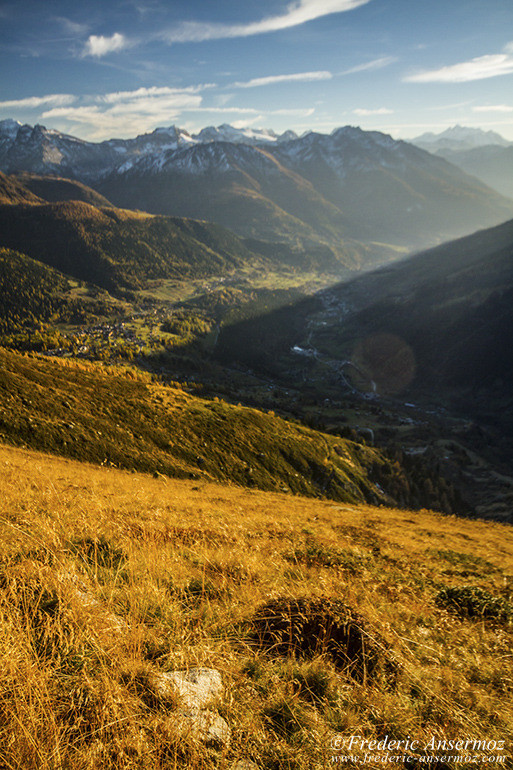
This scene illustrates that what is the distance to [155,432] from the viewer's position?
39.8 metres

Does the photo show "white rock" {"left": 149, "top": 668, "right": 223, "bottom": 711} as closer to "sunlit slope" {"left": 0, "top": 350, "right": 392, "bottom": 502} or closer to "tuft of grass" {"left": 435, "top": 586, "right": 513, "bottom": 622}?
"tuft of grass" {"left": 435, "top": 586, "right": 513, "bottom": 622}

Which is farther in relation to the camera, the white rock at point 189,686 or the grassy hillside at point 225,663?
the white rock at point 189,686

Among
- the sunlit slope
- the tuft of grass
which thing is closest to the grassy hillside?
the tuft of grass

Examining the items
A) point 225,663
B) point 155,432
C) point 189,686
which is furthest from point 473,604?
point 155,432

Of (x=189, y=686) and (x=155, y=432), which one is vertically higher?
(x=189, y=686)

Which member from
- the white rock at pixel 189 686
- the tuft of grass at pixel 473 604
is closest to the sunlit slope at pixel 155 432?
the tuft of grass at pixel 473 604

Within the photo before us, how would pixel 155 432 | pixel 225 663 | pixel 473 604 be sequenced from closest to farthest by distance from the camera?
pixel 225 663
pixel 473 604
pixel 155 432

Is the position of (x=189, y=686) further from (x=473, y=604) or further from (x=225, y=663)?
(x=473, y=604)

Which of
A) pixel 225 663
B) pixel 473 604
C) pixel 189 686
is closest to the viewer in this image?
pixel 189 686

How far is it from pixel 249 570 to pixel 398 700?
327 centimetres

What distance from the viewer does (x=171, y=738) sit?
2.79 m

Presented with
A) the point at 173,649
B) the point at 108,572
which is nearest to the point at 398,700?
the point at 173,649

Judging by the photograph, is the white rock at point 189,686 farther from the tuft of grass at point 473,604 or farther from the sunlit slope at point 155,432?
the sunlit slope at point 155,432

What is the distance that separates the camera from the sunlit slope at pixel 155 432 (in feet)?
106
